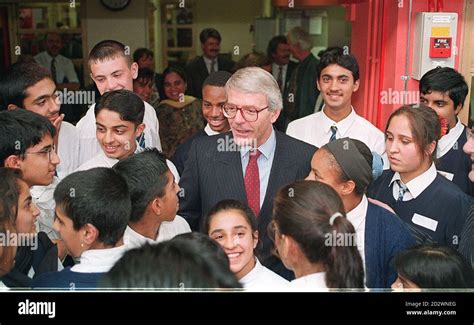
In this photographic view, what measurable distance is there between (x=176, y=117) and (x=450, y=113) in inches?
43.3

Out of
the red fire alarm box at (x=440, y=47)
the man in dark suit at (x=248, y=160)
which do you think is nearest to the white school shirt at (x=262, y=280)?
the man in dark suit at (x=248, y=160)

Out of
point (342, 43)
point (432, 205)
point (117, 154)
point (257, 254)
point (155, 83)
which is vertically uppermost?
point (342, 43)

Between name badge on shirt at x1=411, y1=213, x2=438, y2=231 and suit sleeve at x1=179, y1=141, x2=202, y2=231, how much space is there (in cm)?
64

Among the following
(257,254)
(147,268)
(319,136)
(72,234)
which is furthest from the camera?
(319,136)

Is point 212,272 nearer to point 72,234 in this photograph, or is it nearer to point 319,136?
point 72,234

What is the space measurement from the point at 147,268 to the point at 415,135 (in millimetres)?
1045

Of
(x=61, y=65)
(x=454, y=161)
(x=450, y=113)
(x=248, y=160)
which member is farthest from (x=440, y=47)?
(x=61, y=65)

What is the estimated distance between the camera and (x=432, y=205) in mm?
1648

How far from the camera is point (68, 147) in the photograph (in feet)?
6.34

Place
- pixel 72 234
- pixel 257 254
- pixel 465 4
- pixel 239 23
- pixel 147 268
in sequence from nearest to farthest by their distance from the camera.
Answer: pixel 147 268 < pixel 72 234 < pixel 257 254 < pixel 465 4 < pixel 239 23

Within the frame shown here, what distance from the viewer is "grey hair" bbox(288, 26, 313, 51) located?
3259mm

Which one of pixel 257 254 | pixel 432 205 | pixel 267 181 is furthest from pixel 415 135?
pixel 257 254

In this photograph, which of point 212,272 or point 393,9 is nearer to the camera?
point 212,272

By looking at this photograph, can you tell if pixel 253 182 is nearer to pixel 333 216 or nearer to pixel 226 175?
pixel 226 175
